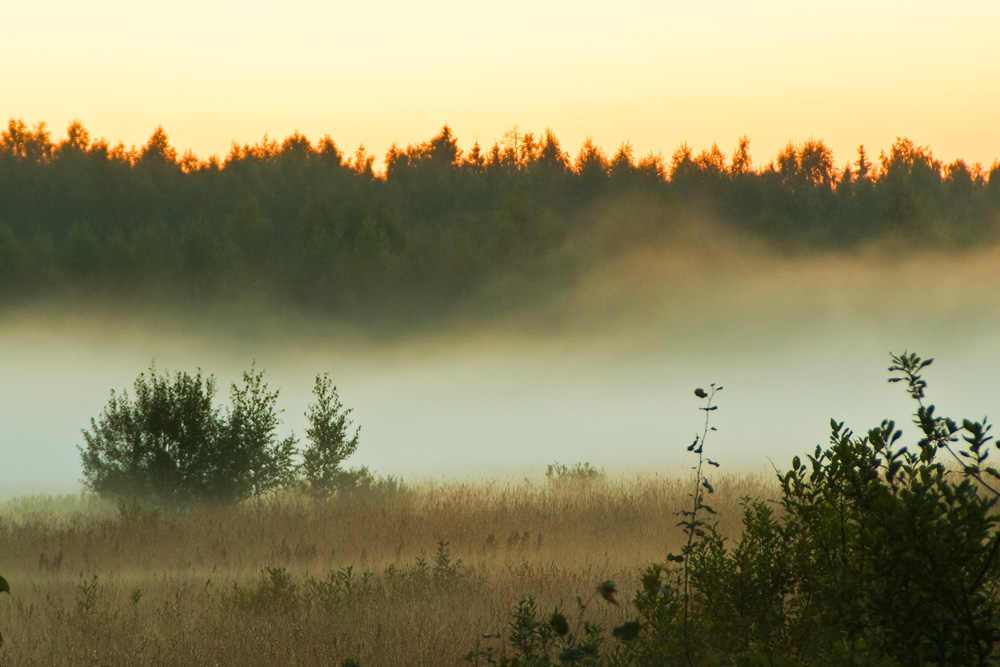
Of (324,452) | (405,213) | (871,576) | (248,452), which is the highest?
(405,213)

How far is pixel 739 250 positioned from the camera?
103812mm

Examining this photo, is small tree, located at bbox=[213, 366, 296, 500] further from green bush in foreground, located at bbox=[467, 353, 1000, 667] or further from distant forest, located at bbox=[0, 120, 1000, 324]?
distant forest, located at bbox=[0, 120, 1000, 324]

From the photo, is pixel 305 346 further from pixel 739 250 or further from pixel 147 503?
pixel 147 503

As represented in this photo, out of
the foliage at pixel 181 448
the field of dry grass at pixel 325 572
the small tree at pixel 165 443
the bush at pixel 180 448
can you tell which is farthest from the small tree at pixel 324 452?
the small tree at pixel 165 443

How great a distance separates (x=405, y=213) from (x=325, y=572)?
81277 mm

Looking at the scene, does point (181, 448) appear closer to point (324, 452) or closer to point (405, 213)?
point (324, 452)

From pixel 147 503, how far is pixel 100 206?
271ft

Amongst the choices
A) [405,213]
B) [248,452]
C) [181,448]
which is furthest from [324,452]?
[405,213]

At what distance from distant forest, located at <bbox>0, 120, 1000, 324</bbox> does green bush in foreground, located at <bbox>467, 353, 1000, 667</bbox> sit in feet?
232

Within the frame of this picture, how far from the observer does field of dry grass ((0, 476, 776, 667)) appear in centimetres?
768

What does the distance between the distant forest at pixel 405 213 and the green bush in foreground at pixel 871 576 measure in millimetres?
70606

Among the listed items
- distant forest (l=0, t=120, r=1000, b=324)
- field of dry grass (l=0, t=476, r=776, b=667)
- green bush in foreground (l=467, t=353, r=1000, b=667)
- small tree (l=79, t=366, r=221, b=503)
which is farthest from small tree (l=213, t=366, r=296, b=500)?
distant forest (l=0, t=120, r=1000, b=324)

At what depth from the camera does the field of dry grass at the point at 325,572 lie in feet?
25.2

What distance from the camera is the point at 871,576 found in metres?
3.94
